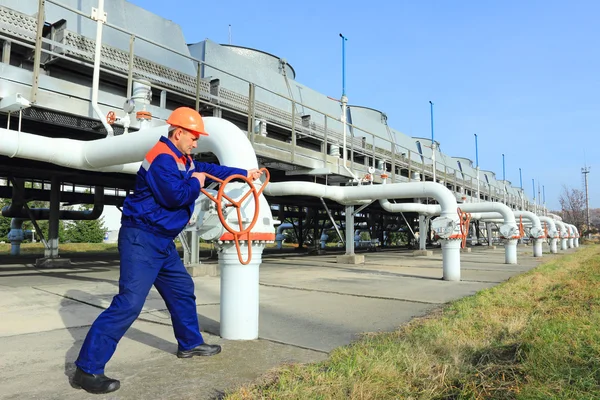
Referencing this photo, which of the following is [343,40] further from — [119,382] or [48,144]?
[119,382]

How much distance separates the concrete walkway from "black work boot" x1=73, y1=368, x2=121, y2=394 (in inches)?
1.7

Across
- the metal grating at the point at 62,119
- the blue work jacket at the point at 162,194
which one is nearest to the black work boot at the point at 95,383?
the blue work jacket at the point at 162,194

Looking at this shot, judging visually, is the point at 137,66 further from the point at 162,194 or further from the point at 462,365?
the point at 462,365

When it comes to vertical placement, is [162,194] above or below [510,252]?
above

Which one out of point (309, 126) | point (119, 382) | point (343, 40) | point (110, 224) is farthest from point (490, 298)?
point (110, 224)

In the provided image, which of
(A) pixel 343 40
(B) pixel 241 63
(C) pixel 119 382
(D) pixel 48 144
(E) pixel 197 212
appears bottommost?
(C) pixel 119 382

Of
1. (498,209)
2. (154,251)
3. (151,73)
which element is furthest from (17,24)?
(498,209)

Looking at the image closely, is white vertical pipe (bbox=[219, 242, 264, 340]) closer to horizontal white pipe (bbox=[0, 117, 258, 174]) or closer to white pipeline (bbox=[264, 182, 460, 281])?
horizontal white pipe (bbox=[0, 117, 258, 174])

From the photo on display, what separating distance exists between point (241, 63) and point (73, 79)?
14.6 feet

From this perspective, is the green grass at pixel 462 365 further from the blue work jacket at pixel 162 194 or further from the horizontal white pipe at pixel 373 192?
the horizontal white pipe at pixel 373 192

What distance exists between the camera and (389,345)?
3168mm

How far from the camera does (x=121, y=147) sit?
490cm

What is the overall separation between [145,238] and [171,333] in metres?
1.45

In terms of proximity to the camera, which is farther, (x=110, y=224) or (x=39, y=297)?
(x=110, y=224)
